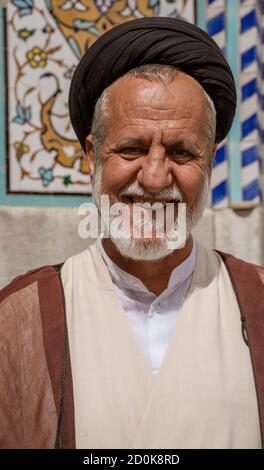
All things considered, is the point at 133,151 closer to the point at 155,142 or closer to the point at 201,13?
the point at 155,142

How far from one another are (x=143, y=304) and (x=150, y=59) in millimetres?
760

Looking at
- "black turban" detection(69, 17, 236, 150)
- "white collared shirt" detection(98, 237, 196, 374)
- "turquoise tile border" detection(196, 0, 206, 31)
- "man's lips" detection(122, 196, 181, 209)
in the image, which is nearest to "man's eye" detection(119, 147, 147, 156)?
"man's lips" detection(122, 196, 181, 209)

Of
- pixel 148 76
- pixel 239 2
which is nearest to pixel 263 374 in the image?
pixel 148 76

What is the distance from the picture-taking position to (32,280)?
2.38 metres

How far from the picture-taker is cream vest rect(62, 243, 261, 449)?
2166 mm

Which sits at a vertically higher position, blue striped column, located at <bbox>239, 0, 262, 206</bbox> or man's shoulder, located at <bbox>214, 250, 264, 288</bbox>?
blue striped column, located at <bbox>239, 0, 262, 206</bbox>

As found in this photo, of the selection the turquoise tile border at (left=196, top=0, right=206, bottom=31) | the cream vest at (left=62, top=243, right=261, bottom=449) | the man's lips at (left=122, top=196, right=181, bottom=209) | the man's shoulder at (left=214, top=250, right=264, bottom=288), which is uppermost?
the turquoise tile border at (left=196, top=0, right=206, bottom=31)

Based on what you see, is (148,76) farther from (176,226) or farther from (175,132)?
(176,226)

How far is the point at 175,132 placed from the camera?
2.30 meters

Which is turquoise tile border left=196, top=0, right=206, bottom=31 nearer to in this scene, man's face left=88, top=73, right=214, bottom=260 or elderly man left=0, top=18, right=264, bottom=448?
elderly man left=0, top=18, right=264, bottom=448

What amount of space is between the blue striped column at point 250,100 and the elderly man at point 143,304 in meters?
1.81

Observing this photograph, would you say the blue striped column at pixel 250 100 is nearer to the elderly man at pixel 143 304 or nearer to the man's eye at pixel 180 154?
the elderly man at pixel 143 304

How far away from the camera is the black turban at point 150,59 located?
2379mm

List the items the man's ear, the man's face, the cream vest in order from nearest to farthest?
the cream vest → the man's face → the man's ear
